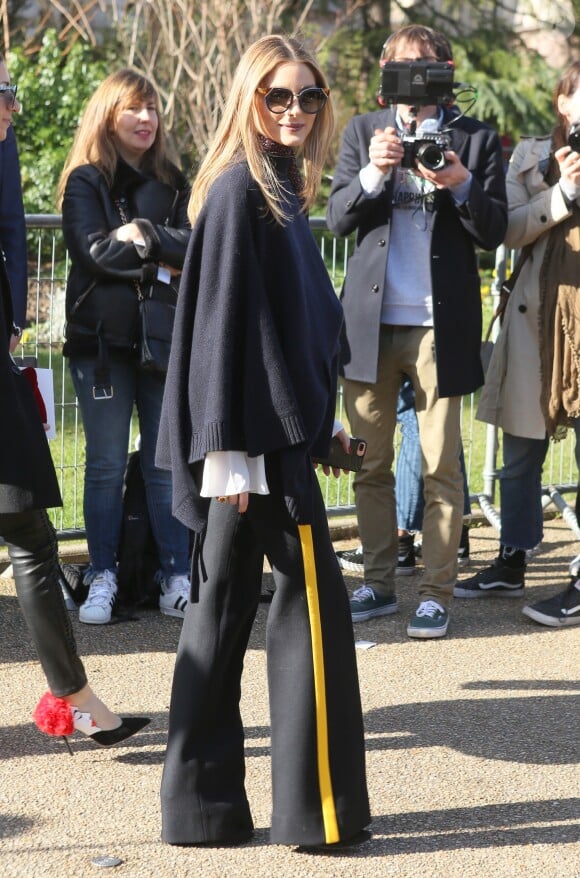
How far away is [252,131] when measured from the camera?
10.9 ft

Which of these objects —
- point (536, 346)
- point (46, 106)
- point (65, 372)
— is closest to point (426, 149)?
point (536, 346)

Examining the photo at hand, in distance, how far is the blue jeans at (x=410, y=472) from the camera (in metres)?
6.48

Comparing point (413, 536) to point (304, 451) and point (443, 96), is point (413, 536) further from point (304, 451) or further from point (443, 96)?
point (304, 451)

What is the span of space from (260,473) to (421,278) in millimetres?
2367

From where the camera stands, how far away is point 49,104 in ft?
42.7

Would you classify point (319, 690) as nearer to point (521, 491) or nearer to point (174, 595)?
point (174, 595)

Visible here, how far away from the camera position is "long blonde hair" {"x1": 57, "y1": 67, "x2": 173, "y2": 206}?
5.43 metres

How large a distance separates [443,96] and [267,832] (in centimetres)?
309

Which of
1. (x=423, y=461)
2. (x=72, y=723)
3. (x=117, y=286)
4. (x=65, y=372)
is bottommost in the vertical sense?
(x=72, y=723)

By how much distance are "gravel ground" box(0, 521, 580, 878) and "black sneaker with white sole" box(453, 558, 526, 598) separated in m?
0.28

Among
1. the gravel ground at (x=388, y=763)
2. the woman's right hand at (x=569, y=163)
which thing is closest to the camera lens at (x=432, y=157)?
the woman's right hand at (x=569, y=163)

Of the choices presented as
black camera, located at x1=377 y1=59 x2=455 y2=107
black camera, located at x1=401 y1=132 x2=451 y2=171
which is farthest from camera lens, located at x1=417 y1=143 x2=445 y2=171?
→ black camera, located at x1=377 y1=59 x2=455 y2=107

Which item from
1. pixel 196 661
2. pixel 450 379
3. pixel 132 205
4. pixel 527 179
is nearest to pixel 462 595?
pixel 450 379

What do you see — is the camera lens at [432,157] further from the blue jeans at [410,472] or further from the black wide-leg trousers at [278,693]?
the black wide-leg trousers at [278,693]
